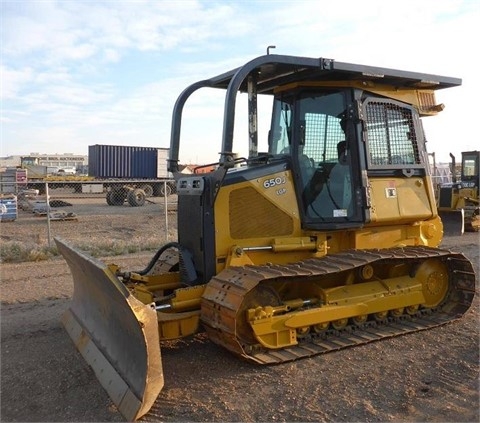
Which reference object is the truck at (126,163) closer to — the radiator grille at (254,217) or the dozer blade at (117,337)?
the radiator grille at (254,217)

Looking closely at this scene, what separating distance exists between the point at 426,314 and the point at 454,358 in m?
1.24

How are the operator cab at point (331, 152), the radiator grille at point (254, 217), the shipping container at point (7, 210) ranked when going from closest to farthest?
the radiator grille at point (254, 217), the operator cab at point (331, 152), the shipping container at point (7, 210)

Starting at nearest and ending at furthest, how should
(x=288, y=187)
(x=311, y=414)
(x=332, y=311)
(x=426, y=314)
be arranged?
(x=311, y=414) < (x=332, y=311) < (x=288, y=187) < (x=426, y=314)

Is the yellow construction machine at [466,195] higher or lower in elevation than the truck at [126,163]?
lower

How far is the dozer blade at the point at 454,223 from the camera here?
15375 mm

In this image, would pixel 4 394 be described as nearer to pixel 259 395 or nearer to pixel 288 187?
pixel 259 395

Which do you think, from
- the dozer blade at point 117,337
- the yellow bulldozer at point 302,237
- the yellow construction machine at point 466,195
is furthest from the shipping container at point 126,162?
the dozer blade at point 117,337

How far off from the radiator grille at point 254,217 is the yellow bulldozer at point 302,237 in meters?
0.01

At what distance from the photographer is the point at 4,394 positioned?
4641 millimetres

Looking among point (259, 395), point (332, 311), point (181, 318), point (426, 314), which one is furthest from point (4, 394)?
point (426, 314)

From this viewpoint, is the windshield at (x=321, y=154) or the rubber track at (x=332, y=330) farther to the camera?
the windshield at (x=321, y=154)

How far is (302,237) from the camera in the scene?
6055mm

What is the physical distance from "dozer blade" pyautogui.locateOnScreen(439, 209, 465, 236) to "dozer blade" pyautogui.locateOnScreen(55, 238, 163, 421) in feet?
40.3

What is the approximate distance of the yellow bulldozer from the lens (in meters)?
5.22
